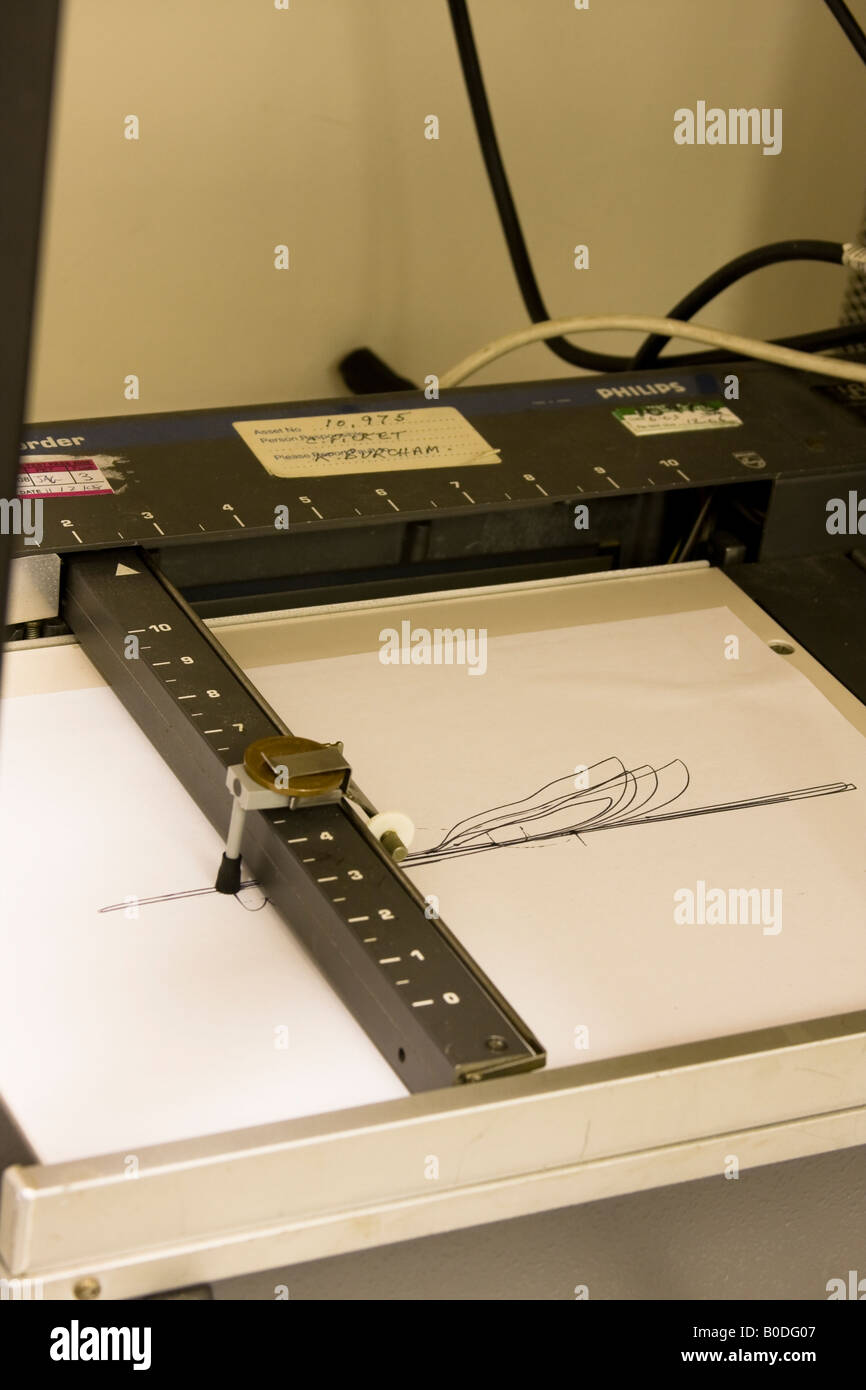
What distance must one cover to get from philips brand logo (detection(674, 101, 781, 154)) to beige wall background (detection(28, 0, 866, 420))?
1 centimetres

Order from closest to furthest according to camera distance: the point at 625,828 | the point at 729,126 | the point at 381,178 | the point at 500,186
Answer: the point at 625,828 < the point at 500,186 < the point at 381,178 < the point at 729,126

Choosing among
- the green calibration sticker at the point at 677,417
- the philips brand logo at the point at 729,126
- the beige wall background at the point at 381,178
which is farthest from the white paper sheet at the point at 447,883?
the philips brand logo at the point at 729,126

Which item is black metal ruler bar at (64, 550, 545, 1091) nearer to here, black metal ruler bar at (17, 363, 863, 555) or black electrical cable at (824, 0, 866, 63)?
black metal ruler bar at (17, 363, 863, 555)

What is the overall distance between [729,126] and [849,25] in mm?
721

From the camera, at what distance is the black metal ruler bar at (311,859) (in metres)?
0.79

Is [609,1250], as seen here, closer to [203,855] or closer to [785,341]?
[203,855]

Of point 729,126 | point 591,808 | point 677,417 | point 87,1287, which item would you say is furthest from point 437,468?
point 729,126

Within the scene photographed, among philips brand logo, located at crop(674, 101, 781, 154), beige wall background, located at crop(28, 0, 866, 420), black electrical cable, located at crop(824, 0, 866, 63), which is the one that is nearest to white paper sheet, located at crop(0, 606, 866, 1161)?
black electrical cable, located at crop(824, 0, 866, 63)

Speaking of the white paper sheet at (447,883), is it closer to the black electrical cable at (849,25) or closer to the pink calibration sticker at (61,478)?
the pink calibration sticker at (61,478)

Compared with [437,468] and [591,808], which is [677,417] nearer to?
[437,468]

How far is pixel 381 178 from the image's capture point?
2080 millimetres

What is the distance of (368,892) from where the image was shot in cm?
87

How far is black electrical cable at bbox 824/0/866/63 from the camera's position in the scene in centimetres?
147
